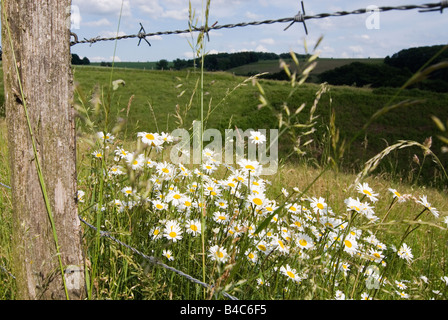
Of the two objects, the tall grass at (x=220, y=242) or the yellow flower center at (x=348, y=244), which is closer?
the tall grass at (x=220, y=242)

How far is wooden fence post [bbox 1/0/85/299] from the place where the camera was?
138 centimetres

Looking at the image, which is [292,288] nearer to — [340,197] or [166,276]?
[166,276]

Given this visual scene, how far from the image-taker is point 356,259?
6.98 feet

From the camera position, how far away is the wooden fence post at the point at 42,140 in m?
1.38

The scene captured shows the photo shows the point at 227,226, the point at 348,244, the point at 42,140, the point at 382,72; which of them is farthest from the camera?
the point at 382,72

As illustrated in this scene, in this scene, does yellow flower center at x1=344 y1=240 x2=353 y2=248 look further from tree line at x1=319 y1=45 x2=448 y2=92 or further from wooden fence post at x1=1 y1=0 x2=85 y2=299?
tree line at x1=319 y1=45 x2=448 y2=92

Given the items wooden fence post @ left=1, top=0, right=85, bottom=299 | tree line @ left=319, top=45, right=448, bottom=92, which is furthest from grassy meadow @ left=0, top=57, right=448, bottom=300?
tree line @ left=319, top=45, right=448, bottom=92

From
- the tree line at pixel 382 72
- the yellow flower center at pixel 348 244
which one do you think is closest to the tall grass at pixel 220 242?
the yellow flower center at pixel 348 244

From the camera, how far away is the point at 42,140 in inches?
54.9

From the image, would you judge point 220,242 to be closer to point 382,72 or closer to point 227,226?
point 227,226

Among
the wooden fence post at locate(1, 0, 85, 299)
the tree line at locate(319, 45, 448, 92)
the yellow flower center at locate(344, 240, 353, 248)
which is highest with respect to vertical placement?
the tree line at locate(319, 45, 448, 92)

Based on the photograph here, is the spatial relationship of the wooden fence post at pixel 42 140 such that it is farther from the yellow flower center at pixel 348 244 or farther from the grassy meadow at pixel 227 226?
the yellow flower center at pixel 348 244

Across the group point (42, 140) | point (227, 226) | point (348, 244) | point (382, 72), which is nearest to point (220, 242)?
point (227, 226)
